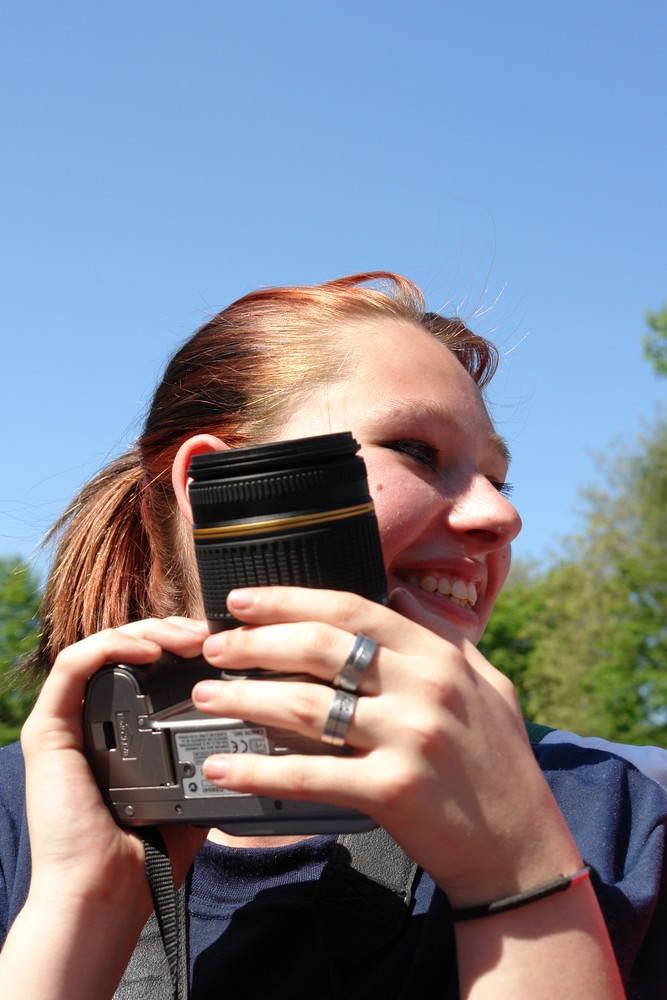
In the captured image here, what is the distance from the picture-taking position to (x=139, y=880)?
5.78ft

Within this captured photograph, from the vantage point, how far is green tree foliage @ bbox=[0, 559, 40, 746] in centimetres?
288

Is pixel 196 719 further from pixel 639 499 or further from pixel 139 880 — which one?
pixel 639 499

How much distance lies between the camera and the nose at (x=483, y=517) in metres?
2.16

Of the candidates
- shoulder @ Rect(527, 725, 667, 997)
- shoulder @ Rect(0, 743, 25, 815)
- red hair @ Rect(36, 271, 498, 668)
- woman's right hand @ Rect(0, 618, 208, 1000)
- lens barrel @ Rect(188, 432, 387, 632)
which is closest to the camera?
lens barrel @ Rect(188, 432, 387, 632)

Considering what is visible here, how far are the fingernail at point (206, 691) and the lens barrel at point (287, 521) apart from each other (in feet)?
0.32

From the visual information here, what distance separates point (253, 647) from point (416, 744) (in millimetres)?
265

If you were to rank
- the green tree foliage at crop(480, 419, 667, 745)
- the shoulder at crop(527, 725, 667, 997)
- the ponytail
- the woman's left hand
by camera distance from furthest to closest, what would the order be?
1. the green tree foliage at crop(480, 419, 667, 745)
2. the ponytail
3. the shoulder at crop(527, 725, 667, 997)
4. the woman's left hand

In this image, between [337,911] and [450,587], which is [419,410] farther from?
[337,911]

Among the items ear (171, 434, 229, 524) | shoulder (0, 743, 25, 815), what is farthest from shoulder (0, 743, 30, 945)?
ear (171, 434, 229, 524)

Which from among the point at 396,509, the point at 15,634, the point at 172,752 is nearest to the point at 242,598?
the point at 172,752

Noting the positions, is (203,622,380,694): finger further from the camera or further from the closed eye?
the closed eye

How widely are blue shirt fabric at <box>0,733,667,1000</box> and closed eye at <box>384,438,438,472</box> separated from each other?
678 mm

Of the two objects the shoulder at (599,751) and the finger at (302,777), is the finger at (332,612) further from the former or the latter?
the shoulder at (599,751)

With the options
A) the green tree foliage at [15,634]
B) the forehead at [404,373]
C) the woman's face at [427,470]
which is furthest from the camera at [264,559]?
the green tree foliage at [15,634]
